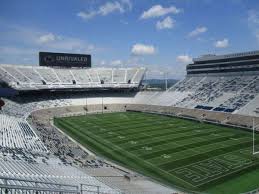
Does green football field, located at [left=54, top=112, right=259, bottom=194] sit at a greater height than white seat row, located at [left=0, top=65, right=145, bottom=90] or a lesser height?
lesser

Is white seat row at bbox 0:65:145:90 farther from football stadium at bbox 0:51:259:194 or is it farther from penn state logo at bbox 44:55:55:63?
Answer: penn state logo at bbox 44:55:55:63

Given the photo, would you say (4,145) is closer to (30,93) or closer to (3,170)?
(3,170)

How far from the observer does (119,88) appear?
95.9m

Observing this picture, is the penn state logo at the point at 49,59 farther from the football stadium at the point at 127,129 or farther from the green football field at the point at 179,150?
the green football field at the point at 179,150

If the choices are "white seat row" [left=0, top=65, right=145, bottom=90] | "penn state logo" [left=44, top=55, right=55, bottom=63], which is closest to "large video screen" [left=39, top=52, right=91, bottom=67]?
"penn state logo" [left=44, top=55, right=55, bottom=63]

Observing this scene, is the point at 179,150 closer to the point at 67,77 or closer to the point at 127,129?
the point at 127,129

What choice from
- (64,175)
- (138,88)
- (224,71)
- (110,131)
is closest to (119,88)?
(138,88)

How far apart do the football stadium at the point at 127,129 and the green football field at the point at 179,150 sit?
114 mm

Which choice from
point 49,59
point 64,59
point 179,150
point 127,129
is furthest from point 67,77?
point 179,150

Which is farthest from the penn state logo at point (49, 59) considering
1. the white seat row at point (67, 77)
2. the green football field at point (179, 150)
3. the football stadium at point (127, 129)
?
the green football field at point (179, 150)

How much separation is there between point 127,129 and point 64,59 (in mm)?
45524

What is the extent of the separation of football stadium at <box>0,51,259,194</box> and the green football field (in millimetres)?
114

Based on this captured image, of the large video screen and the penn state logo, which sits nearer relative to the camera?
the large video screen

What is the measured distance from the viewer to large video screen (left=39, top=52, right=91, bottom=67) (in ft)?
305
